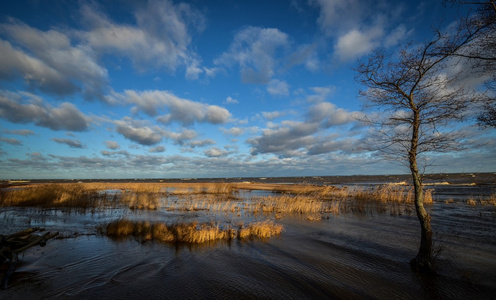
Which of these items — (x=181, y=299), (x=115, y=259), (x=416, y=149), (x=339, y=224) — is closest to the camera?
(x=181, y=299)

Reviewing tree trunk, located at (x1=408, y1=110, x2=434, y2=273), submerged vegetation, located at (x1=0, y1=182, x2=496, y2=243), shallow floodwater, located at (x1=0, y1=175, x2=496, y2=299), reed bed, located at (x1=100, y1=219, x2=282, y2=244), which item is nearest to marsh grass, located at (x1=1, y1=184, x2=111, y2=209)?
submerged vegetation, located at (x1=0, y1=182, x2=496, y2=243)

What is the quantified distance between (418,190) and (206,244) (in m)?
8.30

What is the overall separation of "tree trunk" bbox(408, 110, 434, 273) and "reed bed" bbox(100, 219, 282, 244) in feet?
20.9

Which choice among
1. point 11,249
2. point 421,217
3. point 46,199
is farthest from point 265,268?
point 46,199

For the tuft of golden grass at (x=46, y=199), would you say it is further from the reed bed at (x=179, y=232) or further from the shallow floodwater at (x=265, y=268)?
the reed bed at (x=179, y=232)

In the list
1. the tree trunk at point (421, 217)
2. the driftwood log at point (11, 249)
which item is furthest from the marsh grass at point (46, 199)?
the tree trunk at point (421, 217)

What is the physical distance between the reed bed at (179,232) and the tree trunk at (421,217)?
636 cm

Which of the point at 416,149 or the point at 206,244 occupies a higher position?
the point at 416,149

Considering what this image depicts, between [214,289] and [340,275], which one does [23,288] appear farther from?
[340,275]

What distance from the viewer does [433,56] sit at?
6.78 metres

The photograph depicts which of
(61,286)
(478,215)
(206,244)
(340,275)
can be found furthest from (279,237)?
(478,215)

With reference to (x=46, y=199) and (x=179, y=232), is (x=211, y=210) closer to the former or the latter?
(x=179, y=232)

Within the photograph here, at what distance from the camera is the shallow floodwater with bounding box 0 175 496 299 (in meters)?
5.93

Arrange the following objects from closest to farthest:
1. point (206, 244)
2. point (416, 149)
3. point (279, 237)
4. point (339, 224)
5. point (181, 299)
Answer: point (181, 299)
point (416, 149)
point (206, 244)
point (279, 237)
point (339, 224)
